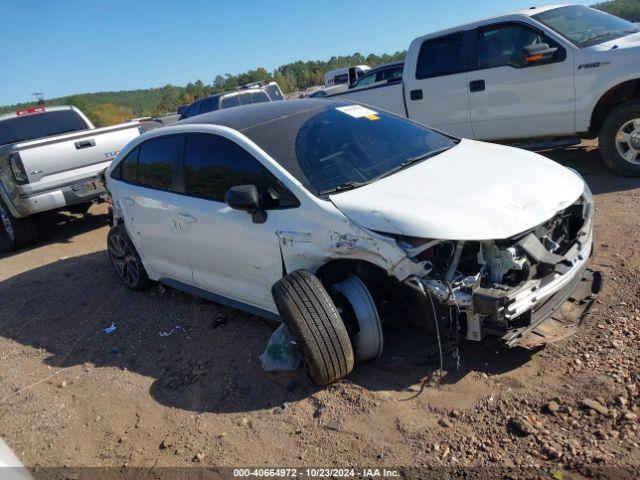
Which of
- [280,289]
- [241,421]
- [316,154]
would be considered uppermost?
[316,154]

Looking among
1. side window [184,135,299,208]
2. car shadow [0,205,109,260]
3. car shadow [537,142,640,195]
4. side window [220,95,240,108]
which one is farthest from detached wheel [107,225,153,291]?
side window [220,95,240,108]

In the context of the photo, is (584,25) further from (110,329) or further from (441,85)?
(110,329)

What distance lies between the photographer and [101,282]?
606cm

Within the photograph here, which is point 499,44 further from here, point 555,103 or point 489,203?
point 489,203

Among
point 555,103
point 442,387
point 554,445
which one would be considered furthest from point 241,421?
point 555,103

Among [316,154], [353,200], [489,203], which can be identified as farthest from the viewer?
[316,154]

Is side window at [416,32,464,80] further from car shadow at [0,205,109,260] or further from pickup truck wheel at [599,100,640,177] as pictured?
car shadow at [0,205,109,260]

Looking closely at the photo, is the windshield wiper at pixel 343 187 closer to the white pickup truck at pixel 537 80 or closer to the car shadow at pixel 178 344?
the car shadow at pixel 178 344

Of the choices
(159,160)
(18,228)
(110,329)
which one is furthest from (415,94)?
(18,228)

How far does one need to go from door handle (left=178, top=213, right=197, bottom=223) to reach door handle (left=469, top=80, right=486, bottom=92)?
4.48 m

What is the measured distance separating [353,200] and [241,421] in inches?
60.0

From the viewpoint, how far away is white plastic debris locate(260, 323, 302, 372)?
3605 millimetres

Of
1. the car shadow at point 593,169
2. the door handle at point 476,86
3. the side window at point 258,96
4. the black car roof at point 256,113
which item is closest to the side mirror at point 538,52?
the door handle at point 476,86

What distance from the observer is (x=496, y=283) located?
2.98 m
